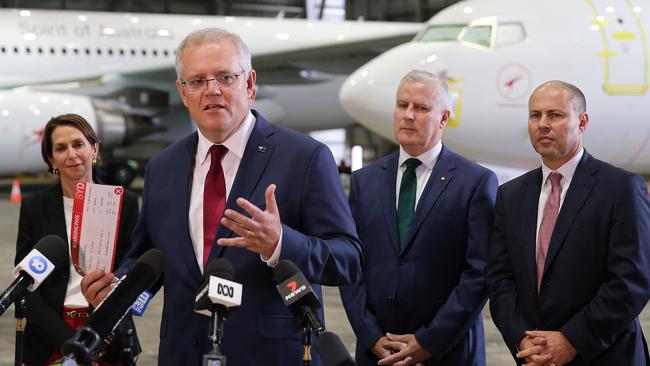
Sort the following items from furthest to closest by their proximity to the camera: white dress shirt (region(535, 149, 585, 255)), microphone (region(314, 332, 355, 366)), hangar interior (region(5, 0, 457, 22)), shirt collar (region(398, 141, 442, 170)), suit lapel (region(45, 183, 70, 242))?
hangar interior (region(5, 0, 457, 22)) < shirt collar (region(398, 141, 442, 170)) < suit lapel (region(45, 183, 70, 242)) < white dress shirt (region(535, 149, 585, 255)) < microphone (region(314, 332, 355, 366))

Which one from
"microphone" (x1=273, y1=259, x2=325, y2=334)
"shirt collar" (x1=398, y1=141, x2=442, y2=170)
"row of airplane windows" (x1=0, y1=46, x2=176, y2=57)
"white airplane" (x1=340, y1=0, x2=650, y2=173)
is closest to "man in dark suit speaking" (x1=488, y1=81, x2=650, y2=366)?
"shirt collar" (x1=398, y1=141, x2=442, y2=170)

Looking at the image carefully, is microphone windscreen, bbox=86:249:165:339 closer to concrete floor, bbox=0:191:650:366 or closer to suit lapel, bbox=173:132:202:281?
suit lapel, bbox=173:132:202:281

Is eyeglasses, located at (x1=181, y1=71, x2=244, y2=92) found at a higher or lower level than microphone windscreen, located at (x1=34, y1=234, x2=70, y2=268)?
higher

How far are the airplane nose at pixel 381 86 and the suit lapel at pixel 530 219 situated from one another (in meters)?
4.50

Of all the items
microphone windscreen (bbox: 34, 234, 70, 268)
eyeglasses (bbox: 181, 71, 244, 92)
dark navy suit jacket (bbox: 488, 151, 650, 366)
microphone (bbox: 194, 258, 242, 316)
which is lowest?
dark navy suit jacket (bbox: 488, 151, 650, 366)

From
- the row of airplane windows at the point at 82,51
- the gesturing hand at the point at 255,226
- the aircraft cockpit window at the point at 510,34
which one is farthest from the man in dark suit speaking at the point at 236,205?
the row of airplane windows at the point at 82,51

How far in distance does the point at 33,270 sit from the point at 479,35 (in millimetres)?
6062

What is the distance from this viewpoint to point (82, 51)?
16.1 metres

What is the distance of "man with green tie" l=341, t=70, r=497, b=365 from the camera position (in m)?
3.08

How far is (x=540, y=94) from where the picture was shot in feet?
9.39

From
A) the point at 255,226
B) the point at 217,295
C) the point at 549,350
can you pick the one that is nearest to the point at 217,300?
the point at 217,295

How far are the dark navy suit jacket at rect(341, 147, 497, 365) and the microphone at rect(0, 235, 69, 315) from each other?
1.31 meters

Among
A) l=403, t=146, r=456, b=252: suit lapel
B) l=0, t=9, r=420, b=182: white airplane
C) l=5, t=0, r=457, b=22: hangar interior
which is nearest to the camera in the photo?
l=403, t=146, r=456, b=252: suit lapel

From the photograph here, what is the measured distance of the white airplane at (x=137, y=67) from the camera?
48.6 feet
